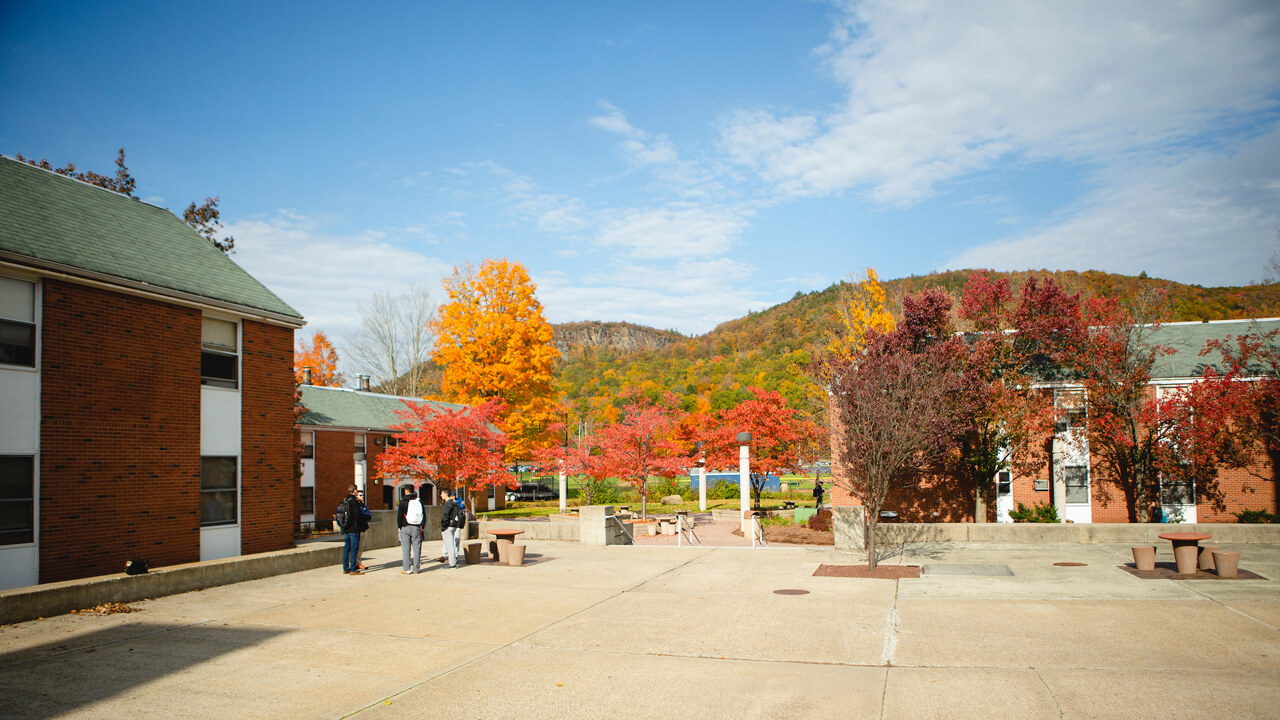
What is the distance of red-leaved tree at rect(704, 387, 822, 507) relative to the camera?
33.1m

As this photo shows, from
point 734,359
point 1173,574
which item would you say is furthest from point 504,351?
point 734,359

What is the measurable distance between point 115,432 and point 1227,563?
20765mm

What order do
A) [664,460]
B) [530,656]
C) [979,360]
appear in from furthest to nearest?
[664,460]
[979,360]
[530,656]

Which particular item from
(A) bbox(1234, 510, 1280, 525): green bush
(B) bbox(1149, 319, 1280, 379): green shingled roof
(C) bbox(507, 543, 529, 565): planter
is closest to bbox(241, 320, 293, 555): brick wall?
(C) bbox(507, 543, 529, 565): planter

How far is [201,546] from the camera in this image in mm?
16078

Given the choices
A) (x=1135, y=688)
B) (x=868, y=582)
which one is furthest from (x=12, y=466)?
(x=1135, y=688)

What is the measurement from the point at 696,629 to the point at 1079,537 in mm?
13127

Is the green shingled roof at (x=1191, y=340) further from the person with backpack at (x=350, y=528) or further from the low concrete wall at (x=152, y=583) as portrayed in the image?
the low concrete wall at (x=152, y=583)

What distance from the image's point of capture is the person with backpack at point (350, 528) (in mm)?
16016

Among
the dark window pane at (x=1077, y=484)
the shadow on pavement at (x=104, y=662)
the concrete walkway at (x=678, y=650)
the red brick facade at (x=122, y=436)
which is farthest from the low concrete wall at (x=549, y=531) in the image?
the dark window pane at (x=1077, y=484)

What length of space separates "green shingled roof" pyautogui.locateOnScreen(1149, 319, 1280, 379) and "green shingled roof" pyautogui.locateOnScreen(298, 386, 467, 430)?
88.5 ft

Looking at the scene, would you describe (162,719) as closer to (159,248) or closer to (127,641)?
(127,641)

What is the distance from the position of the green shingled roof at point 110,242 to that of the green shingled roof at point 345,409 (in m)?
14.7

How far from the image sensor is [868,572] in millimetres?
14922
